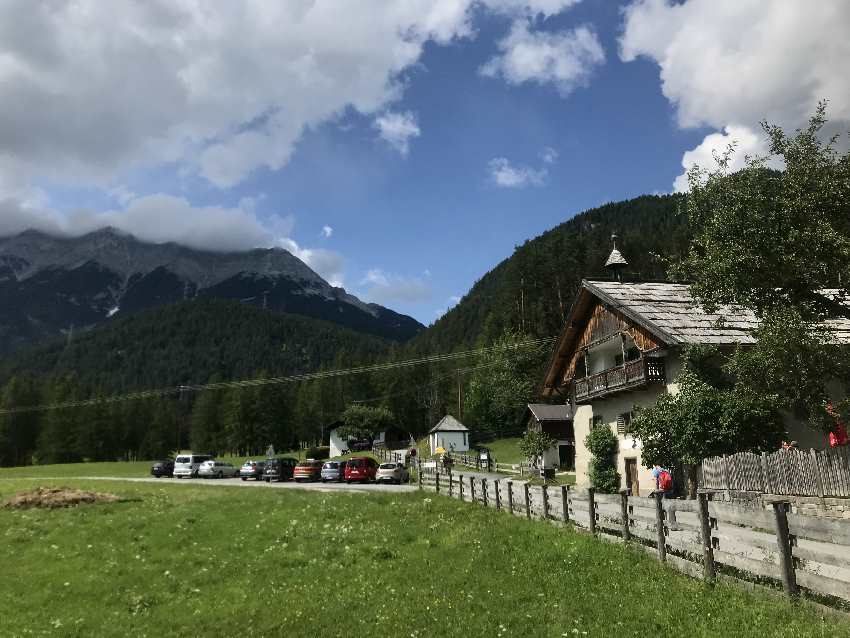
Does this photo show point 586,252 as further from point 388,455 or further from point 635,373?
point 635,373

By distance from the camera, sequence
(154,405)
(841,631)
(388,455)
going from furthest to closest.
Answer: (154,405), (388,455), (841,631)

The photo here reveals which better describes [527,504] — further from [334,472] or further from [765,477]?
[334,472]

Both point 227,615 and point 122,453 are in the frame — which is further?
point 122,453

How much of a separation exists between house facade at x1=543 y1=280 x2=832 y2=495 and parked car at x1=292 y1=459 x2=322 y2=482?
64.2ft

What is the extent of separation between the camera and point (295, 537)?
58.7 feet

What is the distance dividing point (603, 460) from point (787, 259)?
18.2 metres

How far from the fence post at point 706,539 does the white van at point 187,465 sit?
5472 cm

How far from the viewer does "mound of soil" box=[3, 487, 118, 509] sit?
26.1m

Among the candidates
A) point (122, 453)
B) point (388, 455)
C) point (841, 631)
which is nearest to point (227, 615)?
point (841, 631)

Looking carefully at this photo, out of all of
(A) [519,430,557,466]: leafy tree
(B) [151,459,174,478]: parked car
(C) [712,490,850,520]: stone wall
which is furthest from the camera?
(B) [151,459,174,478]: parked car

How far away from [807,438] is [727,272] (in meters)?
10.5

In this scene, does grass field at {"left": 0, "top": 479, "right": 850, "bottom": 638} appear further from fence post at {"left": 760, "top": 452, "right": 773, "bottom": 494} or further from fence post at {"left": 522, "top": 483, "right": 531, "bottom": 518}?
fence post at {"left": 760, "top": 452, "right": 773, "bottom": 494}

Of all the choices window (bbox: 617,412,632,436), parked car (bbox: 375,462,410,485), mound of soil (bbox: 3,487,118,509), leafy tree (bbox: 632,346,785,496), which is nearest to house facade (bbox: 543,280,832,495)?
window (bbox: 617,412,632,436)

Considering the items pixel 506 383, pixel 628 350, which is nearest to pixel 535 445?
pixel 628 350
